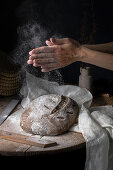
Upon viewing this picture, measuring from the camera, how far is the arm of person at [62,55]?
1.68m

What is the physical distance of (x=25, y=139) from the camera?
1.52m

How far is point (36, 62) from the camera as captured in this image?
173 centimetres

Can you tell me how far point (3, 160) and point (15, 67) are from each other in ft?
2.26

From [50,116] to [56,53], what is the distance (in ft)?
1.15

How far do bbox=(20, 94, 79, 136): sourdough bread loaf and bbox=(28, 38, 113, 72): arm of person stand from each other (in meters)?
0.21

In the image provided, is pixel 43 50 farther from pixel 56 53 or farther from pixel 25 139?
pixel 25 139

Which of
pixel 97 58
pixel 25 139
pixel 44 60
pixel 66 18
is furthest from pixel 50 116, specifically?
pixel 66 18

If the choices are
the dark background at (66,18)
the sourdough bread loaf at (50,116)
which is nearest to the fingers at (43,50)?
the sourdough bread loaf at (50,116)

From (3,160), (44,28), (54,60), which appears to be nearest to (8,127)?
(3,160)

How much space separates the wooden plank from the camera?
1.46 m

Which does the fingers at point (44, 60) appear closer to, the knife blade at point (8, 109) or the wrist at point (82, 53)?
the wrist at point (82, 53)

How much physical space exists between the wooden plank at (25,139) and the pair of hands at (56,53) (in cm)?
43

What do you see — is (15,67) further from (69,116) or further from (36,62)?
(69,116)

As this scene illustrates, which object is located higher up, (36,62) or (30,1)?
(30,1)
